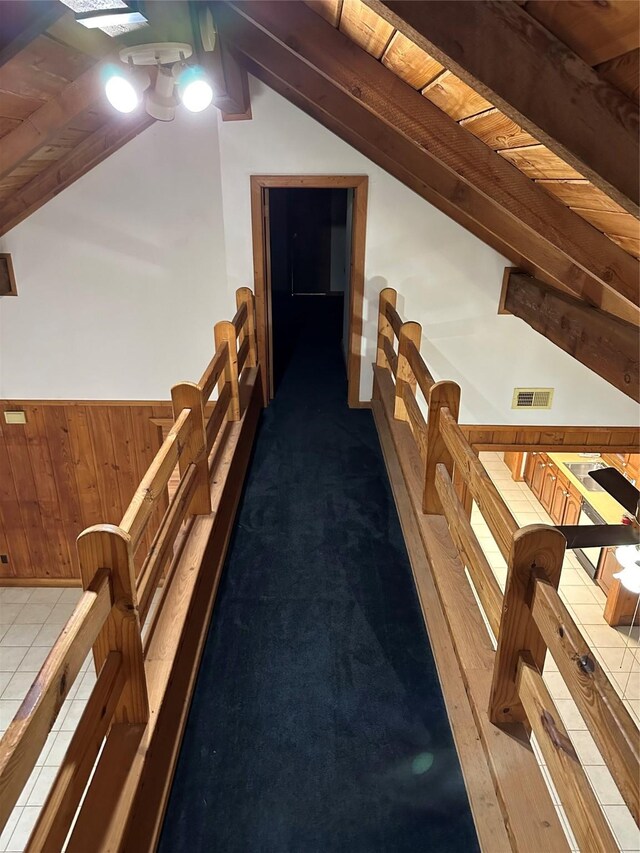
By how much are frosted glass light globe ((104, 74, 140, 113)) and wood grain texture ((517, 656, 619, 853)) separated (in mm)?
2842

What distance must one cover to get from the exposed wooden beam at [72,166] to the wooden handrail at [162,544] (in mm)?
2740

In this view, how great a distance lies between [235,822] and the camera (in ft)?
5.89

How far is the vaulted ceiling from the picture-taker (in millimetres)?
1280

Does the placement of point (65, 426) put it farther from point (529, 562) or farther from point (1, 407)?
point (529, 562)

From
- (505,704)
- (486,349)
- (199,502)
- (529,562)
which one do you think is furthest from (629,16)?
(486,349)

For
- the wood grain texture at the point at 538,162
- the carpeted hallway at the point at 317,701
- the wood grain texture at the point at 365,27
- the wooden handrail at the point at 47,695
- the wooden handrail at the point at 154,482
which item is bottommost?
the carpeted hallway at the point at 317,701

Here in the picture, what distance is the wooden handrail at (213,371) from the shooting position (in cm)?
291

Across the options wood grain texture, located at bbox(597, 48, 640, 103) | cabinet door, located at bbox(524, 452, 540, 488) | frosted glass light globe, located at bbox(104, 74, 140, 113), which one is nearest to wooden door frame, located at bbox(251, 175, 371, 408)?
frosted glass light globe, located at bbox(104, 74, 140, 113)

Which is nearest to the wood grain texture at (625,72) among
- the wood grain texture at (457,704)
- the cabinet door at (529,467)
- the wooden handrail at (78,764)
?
the wood grain texture at (457,704)

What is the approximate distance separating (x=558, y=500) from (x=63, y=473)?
19.2 ft

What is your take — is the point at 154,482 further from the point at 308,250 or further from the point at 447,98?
the point at 308,250

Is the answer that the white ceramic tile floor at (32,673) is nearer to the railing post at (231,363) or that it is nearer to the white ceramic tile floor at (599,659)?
the railing post at (231,363)

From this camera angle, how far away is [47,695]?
4.06 ft

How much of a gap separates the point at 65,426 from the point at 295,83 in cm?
354
